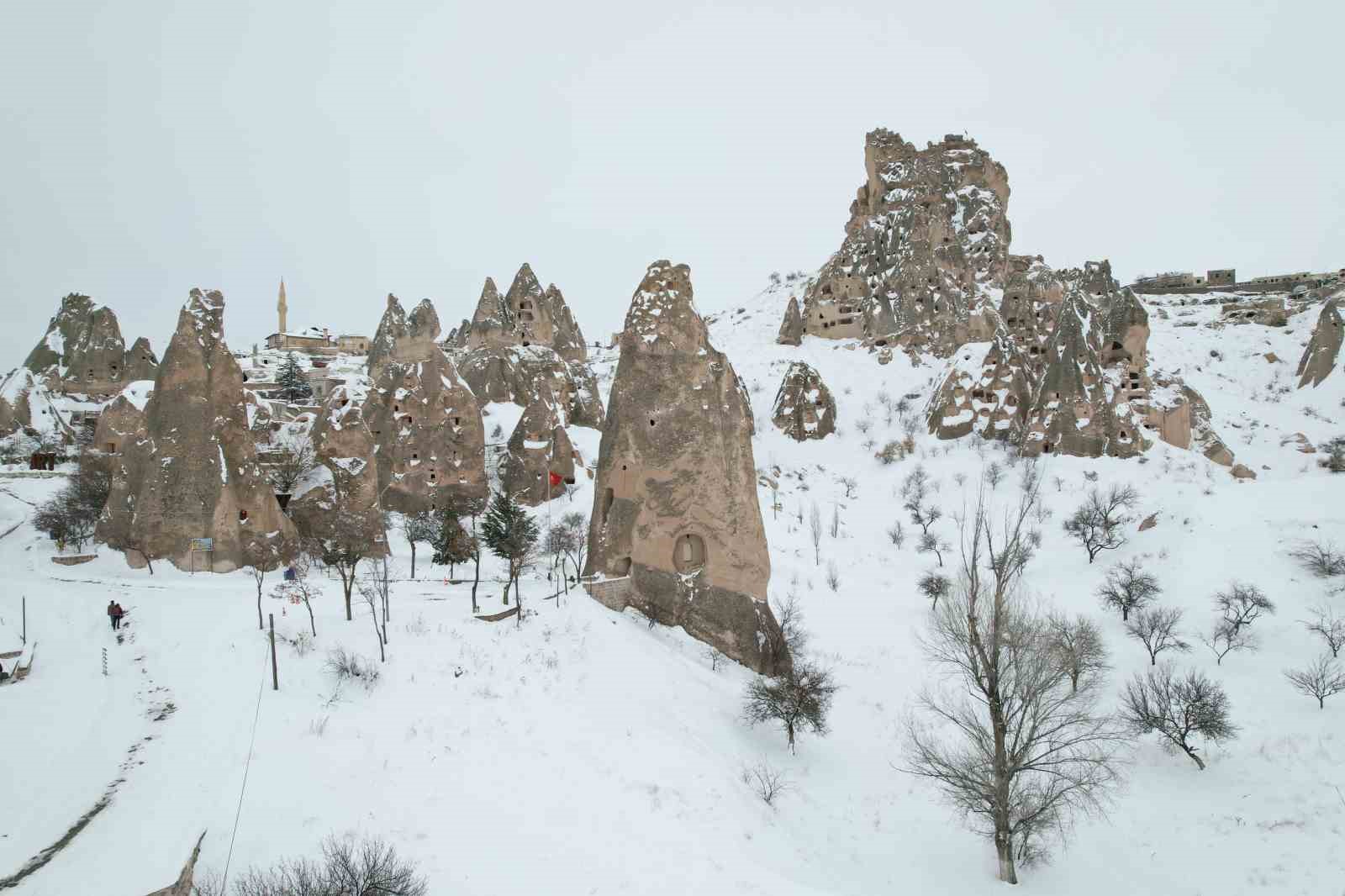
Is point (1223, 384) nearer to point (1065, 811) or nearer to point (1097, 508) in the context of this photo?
point (1097, 508)

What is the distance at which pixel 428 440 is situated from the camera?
35406 millimetres

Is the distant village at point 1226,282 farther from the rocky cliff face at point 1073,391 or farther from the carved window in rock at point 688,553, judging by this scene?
the carved window in rock at point 688,553

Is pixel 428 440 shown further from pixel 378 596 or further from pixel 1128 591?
pixel 1128 591

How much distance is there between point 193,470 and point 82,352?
36074 millimetres

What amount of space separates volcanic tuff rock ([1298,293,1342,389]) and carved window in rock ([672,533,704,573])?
58.9 m

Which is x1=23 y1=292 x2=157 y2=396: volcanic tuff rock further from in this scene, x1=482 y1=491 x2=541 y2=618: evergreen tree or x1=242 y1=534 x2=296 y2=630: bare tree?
x1=482 y1=491 x2=541 y2=618: evergreen tree

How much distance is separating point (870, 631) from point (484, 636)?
1601cm

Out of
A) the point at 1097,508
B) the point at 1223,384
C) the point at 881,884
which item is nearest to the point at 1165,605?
the point at 1097,508

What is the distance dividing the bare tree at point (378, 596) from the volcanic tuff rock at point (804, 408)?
103 ft

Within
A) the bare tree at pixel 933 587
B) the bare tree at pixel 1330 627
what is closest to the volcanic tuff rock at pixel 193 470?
the bare tree at pixel 933 587

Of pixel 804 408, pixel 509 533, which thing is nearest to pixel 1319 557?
pixel 509 533

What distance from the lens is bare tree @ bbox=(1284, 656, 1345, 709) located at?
18.8 m

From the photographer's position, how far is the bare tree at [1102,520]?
30781mm

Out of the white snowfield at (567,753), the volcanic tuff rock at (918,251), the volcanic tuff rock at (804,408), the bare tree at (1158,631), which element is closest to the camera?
the white snowfield at (567,753)
